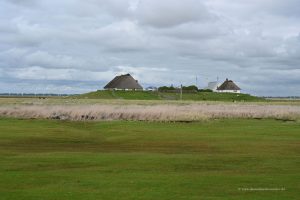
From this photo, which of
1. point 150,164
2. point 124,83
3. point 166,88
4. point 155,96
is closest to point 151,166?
point 150,164

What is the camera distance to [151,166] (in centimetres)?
2577

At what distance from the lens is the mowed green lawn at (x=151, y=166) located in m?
19.1

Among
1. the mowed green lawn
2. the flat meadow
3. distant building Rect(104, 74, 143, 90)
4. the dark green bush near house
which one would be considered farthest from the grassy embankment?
the mowed green lawn

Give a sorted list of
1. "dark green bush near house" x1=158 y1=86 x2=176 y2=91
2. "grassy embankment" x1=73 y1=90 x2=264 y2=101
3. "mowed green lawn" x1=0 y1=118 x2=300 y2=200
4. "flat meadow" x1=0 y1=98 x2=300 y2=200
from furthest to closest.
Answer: "dark green bush near house" x1=158 y1=86 x2=176 y2=91, "grassy embankment" x1=73 y1=90 x2=264 y2=101, "flat meadow" x1=0 y1=98 x2=300 y2=200, "mowed green lawn" x1=0 y1=118 x2=300 y2=200

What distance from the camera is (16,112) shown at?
235 feet

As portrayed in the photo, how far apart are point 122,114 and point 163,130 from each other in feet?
64.8

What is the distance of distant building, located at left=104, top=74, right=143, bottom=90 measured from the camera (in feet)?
623

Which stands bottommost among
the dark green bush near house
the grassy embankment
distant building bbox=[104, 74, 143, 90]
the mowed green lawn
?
the mowed green lawn

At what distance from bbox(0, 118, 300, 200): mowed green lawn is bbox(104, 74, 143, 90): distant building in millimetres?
144366

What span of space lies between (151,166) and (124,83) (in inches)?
6506

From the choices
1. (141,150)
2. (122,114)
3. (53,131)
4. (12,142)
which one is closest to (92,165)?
(141,150)

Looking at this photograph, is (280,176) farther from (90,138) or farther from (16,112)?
(16,112)

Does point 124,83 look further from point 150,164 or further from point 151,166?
point 151,166

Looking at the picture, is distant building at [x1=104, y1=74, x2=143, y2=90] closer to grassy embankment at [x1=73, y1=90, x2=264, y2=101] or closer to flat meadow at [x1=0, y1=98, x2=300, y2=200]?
grassy embankment at [x1=73, y1=90, x2=264, y2=101]
